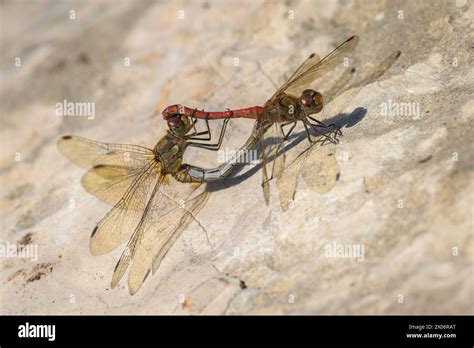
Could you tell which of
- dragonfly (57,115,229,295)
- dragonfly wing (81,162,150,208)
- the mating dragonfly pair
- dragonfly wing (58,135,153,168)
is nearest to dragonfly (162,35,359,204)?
the mating dragonfly pair

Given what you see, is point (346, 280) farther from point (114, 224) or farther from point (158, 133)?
point (158, 133)

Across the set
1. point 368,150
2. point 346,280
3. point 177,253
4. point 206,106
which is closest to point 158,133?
point 206,106

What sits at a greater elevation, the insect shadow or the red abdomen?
the red abdomen

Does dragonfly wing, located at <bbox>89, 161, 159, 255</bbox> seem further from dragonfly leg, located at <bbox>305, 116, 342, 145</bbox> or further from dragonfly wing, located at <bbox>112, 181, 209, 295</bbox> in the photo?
dragonfly leg, located at <bbox>305, 116, 342, 145</bbox>

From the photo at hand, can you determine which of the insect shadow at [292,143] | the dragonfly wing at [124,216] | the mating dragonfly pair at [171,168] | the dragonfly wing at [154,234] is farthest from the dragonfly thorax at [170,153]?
the insect shadow at [292,143]

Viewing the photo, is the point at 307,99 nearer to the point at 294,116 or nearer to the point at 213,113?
the point at 294,116

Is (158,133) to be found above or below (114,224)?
above
